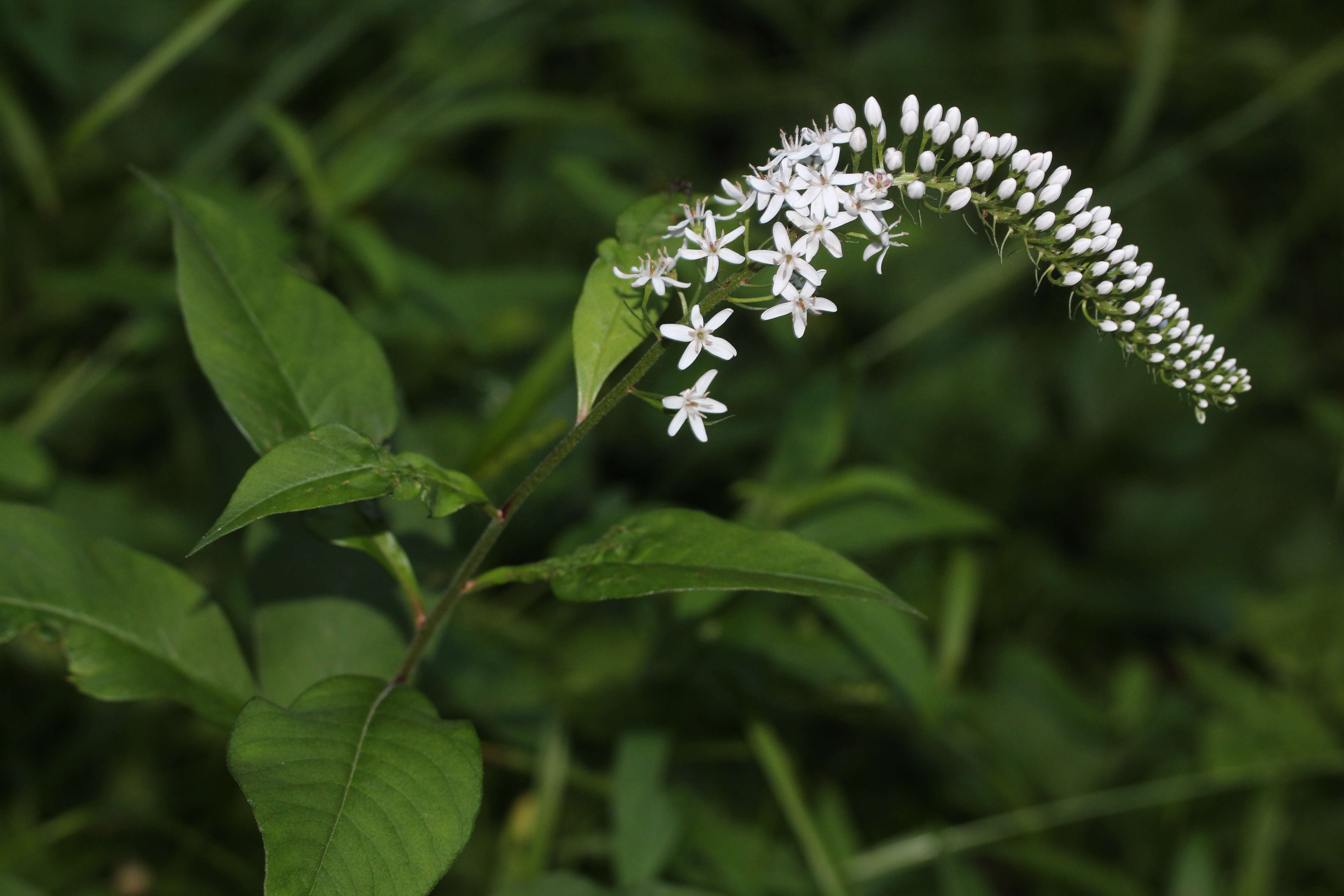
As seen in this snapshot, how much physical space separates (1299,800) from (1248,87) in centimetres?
400

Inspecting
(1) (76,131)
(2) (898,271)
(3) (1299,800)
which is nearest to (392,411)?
(1) (76,131)

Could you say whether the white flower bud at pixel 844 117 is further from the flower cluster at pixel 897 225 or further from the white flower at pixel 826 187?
the white flower at pixel 826 187

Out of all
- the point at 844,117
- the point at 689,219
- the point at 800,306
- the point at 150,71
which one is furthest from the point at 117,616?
the point at 150,71

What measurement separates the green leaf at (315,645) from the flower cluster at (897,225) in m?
1.03

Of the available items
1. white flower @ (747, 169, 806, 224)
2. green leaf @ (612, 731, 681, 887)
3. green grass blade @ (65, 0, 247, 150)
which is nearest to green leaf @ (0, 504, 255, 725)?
green leaf @ (612, 731, 681, 887)

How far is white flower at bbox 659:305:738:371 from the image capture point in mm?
1926

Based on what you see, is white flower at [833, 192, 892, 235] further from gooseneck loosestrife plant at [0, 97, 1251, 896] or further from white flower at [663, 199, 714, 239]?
white flower at [663, 199, 714, 239]

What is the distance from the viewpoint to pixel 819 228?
1922 millimetres

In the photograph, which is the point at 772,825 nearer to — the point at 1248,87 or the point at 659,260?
the point at 659,260

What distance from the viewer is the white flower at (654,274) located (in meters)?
1.99

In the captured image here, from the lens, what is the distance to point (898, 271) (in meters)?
6.00

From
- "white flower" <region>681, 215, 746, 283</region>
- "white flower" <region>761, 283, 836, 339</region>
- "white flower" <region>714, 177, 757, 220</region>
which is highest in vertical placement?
"white flower" <region>714, 177, 757, 220</region>

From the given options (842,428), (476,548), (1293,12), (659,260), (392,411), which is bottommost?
(476,548)

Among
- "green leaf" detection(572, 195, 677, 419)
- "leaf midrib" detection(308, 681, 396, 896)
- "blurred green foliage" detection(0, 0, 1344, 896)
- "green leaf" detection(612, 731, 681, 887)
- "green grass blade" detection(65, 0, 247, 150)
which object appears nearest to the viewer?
"leaf midrib" detection(308, 681, 396, 896)
